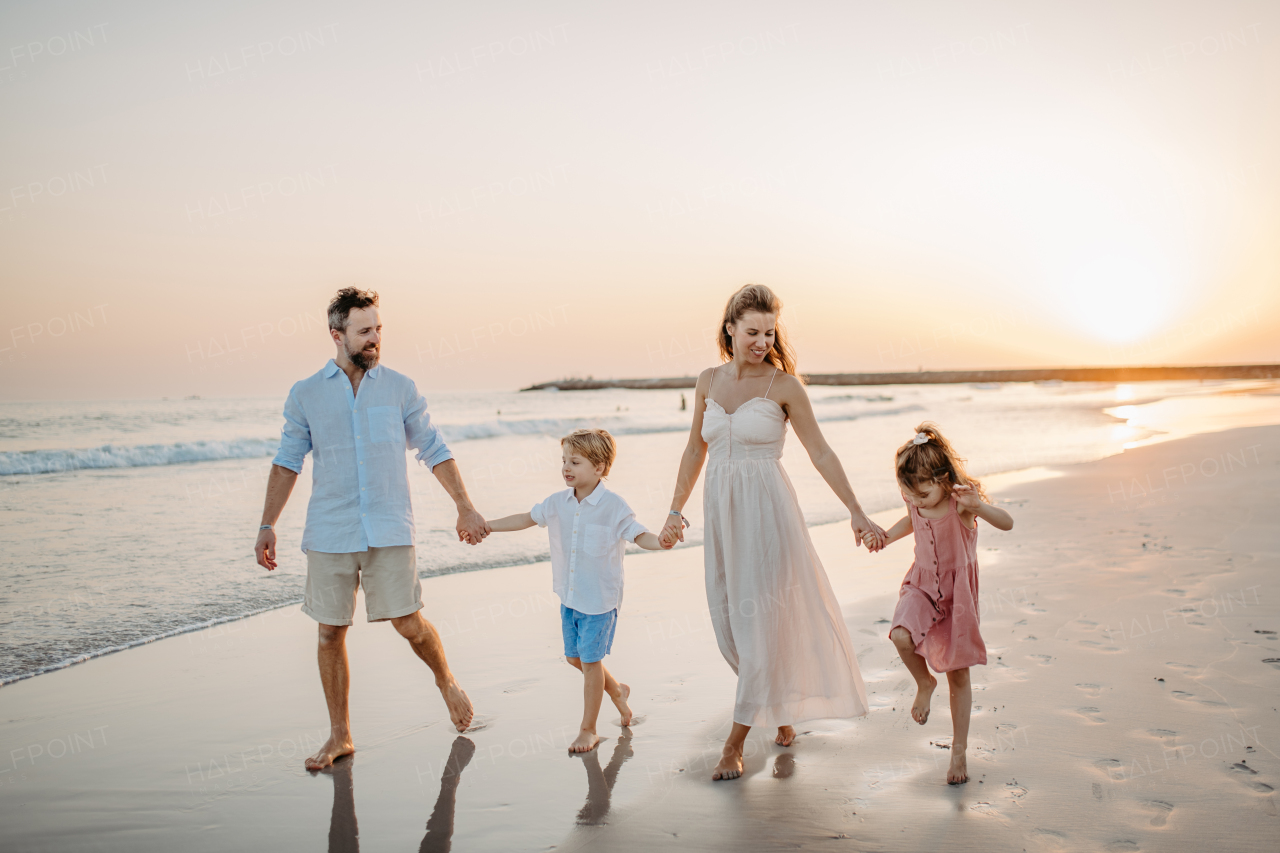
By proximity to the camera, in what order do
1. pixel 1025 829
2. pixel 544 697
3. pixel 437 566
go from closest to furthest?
1. pixel 1025 829
2. pixel 544 697
3. pixel 437 566

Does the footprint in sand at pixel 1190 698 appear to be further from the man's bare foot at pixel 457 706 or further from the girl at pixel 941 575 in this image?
the man's bare foot at pixel 457 706

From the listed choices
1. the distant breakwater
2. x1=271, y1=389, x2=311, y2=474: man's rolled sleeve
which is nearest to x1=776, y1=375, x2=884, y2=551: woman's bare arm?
x1=271, y1=389, x2=311, y2=474: man's rolled sleeve

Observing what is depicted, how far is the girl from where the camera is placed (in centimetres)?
344

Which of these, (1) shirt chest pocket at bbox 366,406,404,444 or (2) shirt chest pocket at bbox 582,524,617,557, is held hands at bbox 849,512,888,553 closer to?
(2) shirt chest pocket at bbox 582,524,617,557

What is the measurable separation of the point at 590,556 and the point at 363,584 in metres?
1.14

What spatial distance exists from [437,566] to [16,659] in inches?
132

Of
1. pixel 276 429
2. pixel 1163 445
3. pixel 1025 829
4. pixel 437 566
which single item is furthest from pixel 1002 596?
pixel 276 429

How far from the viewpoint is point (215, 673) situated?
5008 mm

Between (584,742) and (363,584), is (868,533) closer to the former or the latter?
(584,742)

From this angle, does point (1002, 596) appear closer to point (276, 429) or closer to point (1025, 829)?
point (1025, 829)

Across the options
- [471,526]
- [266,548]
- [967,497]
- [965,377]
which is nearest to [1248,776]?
[967,497]

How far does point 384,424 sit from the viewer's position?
12.8 ft

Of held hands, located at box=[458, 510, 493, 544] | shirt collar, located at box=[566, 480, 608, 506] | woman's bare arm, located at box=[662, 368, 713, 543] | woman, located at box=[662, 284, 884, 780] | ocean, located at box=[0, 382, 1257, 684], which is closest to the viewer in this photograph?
woman, located at box=[662, 284, 884, 780]

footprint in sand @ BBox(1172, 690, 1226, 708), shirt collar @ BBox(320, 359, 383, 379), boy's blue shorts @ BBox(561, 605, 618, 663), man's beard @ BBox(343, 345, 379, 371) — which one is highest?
man's beard @ BBox(343, 345, 379, 371)
